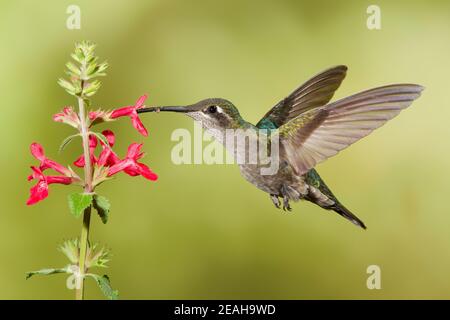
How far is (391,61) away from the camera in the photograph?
3.79 meters

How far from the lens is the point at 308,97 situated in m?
2.20

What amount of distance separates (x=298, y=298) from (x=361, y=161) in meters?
0.89

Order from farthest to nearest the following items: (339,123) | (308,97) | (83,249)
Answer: (308,97), (339,123), (83,249)

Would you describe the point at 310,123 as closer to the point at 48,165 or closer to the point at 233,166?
the point at 48,165

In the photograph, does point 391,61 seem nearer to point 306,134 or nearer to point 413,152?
point 413,152

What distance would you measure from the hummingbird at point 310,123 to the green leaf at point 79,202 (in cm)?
41

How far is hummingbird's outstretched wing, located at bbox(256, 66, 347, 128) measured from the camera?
2086mm

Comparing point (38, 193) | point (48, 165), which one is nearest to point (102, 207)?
point (38, 193)

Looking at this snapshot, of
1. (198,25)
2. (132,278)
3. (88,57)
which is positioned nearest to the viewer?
(88,57)

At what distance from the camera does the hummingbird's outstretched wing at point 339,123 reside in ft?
5.30

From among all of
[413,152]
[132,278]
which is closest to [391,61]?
[413,152]

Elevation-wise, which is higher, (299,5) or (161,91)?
(299,5)

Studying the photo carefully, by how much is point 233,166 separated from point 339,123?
6.42ft

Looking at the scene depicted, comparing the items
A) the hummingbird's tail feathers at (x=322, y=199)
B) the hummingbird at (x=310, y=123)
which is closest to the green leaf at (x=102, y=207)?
the hummingbird at (x=310, y=123)
